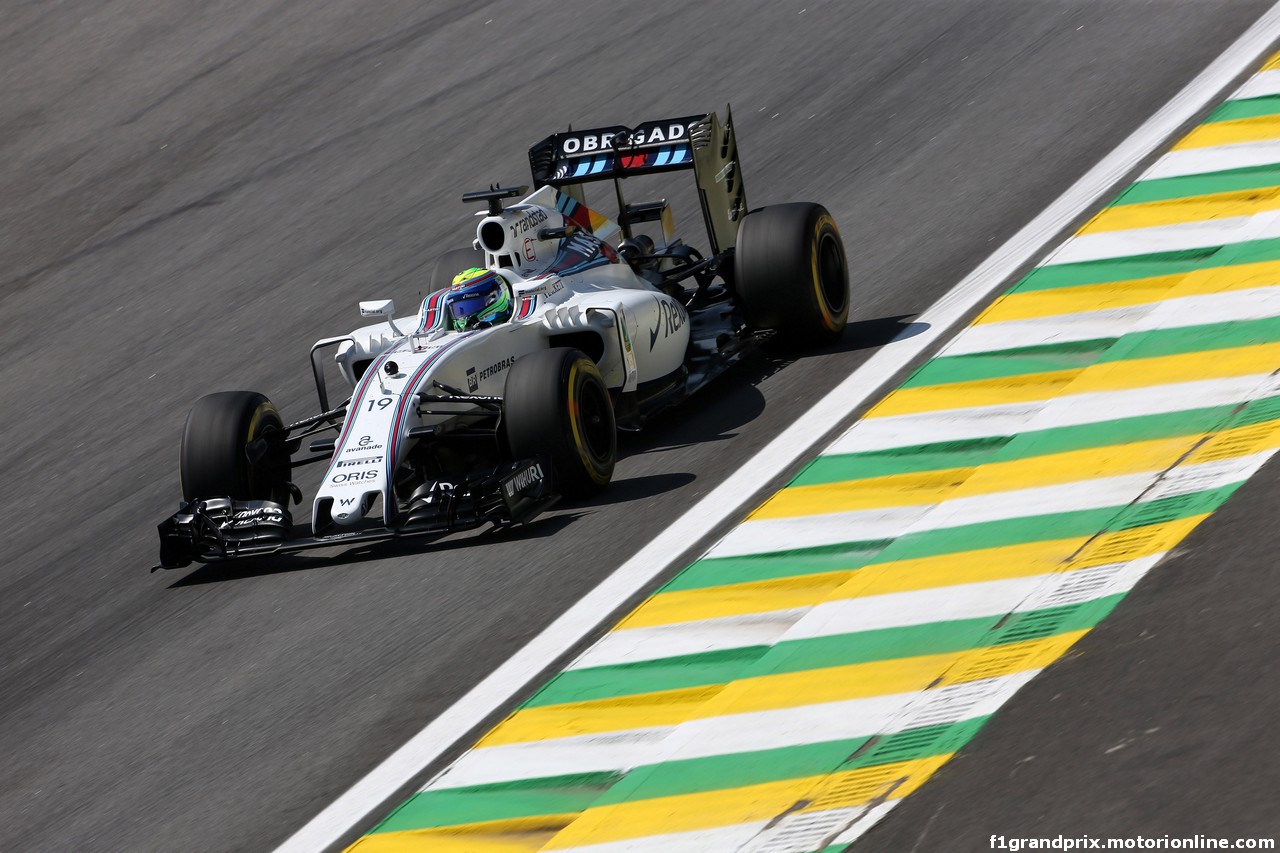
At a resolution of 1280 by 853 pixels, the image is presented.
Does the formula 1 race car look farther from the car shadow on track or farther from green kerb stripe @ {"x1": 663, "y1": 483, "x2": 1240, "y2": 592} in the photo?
green kerb stripe @ {"x1": 663, "y1": 483, "x2": 1240, "y2": 592}

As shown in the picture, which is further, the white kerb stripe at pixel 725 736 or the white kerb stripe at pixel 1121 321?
the white kerb stripe at pixel 1121 321

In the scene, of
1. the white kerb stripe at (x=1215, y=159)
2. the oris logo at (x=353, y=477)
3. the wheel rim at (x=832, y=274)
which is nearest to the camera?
the oris logo at (x=353, y=477)

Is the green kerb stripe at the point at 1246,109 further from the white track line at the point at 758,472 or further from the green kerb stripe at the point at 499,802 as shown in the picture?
the green kerb stripe at the point at 499,802

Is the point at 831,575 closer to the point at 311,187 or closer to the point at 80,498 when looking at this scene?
the point at 80,498

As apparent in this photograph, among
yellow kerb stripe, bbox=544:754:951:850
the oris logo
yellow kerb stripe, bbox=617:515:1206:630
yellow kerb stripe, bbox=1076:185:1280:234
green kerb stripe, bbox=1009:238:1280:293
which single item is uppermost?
the oris logo

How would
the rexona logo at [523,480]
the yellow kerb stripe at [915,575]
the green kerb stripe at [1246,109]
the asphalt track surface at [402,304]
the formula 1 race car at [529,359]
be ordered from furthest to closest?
1. the green kerb stripe at [1246,109]
2. the formula 1 race car at [529,359]
3. the rexona logo at [523,480]
4. the yellow kerb stripe at [915,575]
5. the asphalt track surface at [402,304]

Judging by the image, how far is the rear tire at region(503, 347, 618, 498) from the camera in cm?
887

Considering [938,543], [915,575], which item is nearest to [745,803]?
[915,575]

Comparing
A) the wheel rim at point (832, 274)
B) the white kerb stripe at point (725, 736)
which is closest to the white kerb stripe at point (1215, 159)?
the wheel rim at point (832, 274)

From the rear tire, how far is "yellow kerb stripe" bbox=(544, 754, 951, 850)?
317cm

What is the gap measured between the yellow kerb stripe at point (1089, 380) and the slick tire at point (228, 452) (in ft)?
11.8

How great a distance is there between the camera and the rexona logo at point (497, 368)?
953 cm

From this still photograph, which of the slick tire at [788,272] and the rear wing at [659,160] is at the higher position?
the rear wing at [659,160]

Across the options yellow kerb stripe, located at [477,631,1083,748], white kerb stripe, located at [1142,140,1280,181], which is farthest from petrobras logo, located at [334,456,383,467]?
white kerb stripe, located at [1142,140,1280,181]
